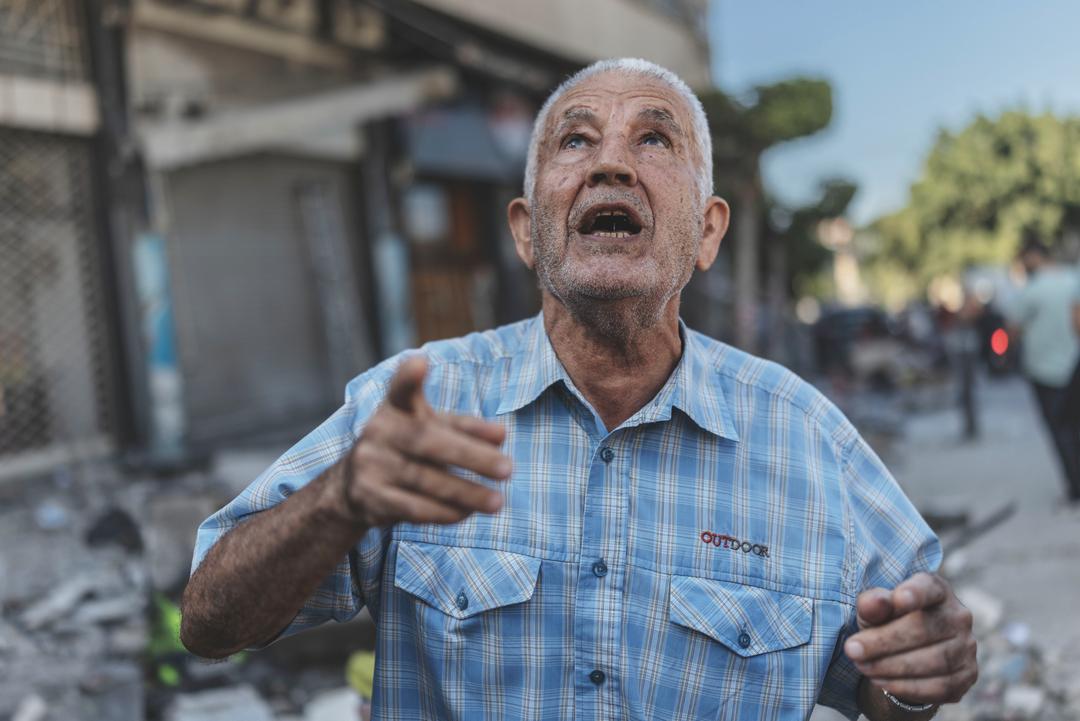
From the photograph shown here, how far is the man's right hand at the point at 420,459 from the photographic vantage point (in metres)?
1.15

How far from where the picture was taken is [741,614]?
1.73 metres

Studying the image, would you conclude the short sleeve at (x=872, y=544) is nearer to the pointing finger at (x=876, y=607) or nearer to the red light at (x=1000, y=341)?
the pointing finger at (x=876, y=607)

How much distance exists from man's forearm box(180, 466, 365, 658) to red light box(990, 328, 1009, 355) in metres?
7.13

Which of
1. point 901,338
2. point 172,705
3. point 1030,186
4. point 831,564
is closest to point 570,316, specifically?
point 831,564

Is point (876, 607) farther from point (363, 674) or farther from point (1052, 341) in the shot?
point (1052, 341)

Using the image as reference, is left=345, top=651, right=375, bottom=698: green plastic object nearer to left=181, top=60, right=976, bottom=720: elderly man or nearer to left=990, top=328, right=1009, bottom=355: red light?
left=181, top=60, right=976, bottom=720: elderly man

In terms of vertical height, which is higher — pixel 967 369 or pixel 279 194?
pixel 279 194

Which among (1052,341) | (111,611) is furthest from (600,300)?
(1052,341)

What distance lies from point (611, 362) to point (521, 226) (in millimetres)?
453

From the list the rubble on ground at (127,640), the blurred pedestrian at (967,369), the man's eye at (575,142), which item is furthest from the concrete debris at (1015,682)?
the blurred pedestrian at (967,369)

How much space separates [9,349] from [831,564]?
7272 mm

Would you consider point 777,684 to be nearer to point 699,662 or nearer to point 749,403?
point 699,662

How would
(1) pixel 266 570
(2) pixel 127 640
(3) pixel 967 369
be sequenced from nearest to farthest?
(1) pixel 266 570
(2) pixel 127 640
(3) pixel 967 369

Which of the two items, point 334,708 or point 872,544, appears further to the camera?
point 334,708
